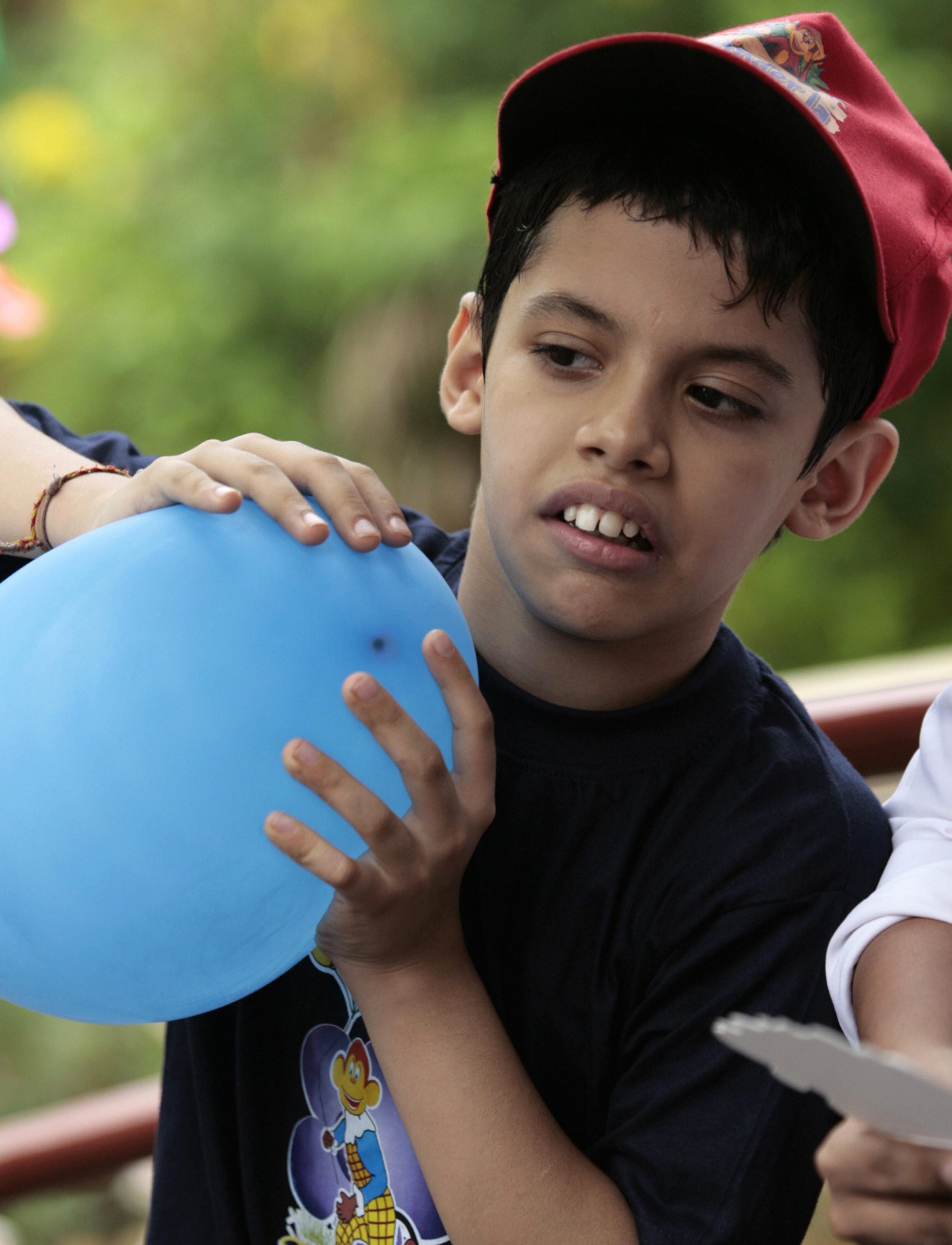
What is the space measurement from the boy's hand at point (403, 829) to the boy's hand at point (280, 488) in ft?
0.28

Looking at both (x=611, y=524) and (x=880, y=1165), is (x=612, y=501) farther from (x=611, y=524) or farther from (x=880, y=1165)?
(x=880, y=1165)

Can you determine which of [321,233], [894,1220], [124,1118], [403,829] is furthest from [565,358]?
[321,233]

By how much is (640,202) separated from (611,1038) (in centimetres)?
60

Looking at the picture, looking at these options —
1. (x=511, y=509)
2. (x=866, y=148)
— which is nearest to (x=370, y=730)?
(x=511, y=509)

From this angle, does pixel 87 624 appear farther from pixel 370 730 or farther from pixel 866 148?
pixel 866 148

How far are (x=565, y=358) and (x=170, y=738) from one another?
42 cm

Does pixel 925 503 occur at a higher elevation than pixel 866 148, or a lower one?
lower

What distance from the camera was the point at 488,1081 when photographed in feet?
2.79

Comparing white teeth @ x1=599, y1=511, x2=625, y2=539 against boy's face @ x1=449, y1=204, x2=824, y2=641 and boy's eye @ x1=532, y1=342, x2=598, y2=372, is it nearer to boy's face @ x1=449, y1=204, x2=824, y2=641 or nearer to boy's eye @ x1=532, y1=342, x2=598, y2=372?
boy's face @ x1=449, y1=204, x2=824, y2=641

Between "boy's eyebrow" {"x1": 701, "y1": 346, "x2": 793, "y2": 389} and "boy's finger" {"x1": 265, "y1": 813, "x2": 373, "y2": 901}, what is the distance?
16.8 inches

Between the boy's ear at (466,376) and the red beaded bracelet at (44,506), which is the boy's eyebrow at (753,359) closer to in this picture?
the boy's ear at (466,376)

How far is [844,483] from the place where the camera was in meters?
1.09

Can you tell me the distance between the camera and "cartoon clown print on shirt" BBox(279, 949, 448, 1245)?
3.16 ft

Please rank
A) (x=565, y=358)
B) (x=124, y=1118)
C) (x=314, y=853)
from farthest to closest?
(x=124, y=1118) < (x=565, y=358) < (x=314, y=853)
